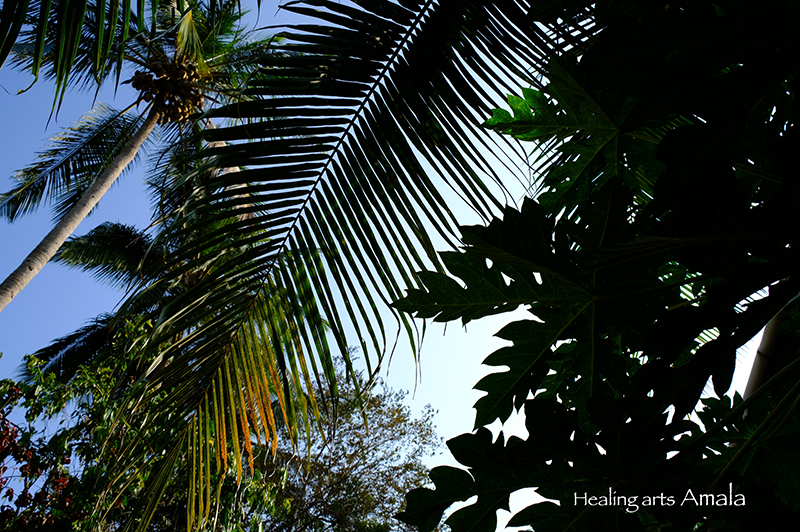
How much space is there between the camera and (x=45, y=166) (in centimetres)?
880

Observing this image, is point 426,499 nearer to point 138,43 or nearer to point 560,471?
point 560,471

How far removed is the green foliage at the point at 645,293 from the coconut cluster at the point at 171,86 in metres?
6.37

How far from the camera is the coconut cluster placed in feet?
19.8

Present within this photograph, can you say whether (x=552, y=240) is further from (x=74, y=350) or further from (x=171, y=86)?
(x=74, y=350)

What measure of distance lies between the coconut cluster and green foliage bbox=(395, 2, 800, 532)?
6.37m

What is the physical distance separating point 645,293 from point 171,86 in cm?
689

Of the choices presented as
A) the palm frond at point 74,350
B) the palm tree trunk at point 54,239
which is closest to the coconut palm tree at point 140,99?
the palm tree trunk at point 54,239

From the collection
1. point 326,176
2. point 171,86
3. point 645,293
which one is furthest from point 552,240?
point 171,86

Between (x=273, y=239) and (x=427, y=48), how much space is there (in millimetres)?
594

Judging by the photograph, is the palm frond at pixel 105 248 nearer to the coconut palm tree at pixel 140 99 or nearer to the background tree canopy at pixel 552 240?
the coconut palm tree at pixel 140 99

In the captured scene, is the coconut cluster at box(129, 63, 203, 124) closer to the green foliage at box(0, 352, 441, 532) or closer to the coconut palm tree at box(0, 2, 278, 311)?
the coconut palm tree at box(0, 2, 278, 311)

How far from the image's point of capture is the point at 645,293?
50 centimetres

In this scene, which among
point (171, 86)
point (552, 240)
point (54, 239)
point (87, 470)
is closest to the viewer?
point (552, 240)

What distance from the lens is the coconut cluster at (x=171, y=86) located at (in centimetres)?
603
